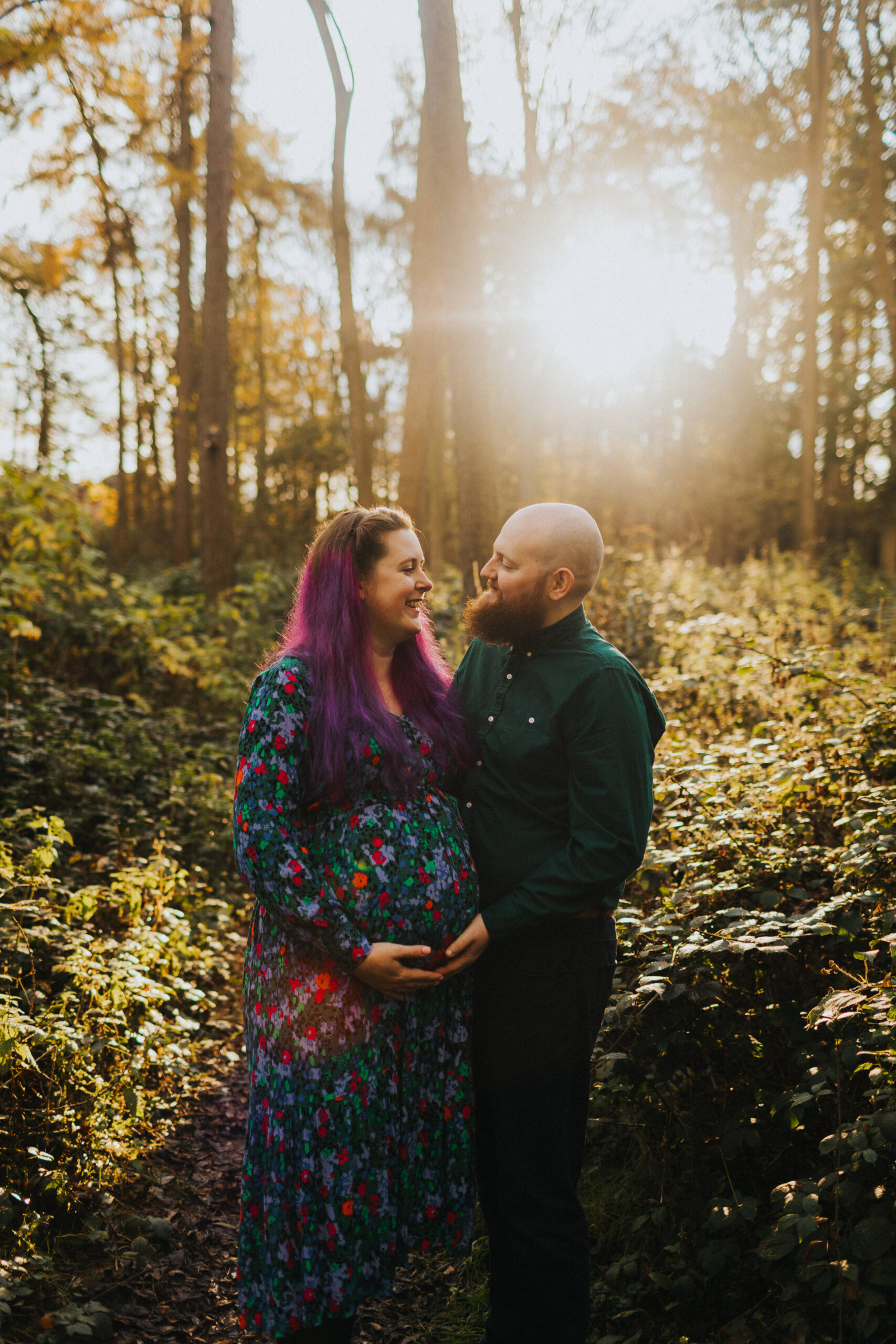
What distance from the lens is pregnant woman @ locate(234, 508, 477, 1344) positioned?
7.14 feet

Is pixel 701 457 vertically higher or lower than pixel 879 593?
higher

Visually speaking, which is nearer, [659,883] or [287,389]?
[659,883]

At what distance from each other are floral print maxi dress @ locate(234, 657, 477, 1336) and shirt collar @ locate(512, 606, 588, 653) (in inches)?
20.8

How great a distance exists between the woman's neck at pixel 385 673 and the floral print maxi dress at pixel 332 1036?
23 centimetres

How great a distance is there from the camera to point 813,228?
15609mm

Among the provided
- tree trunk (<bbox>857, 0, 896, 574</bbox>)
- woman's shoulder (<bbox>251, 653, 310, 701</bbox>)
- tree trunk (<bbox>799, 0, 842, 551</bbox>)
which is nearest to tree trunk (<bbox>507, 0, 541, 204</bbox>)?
tree trunk (<bbox>799, 0, 842, 551</bbox>)

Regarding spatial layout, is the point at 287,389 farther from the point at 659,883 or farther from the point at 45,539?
the point at 659,883

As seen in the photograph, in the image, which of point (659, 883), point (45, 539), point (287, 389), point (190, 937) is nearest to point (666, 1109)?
point (659, 883)

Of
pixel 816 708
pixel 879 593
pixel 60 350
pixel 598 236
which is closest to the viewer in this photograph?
pixel 816 708

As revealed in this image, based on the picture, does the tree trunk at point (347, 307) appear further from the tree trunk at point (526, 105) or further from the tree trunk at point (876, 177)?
the tree trunk at point (876, 177)

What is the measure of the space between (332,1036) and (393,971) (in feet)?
0.84

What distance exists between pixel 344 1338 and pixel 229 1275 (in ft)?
3.46

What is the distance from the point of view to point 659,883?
3309mm

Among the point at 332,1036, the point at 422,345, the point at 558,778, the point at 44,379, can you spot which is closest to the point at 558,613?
the point at 558,778
